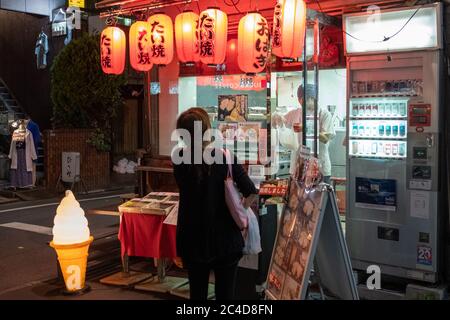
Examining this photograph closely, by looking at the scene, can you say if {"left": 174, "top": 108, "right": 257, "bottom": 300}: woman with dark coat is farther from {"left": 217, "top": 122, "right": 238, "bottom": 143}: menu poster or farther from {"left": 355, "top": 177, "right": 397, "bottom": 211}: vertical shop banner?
{"left": 217, "top": 122, "right": 238, "bottom": 143}: menu poster

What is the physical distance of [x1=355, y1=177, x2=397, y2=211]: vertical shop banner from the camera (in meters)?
6.81

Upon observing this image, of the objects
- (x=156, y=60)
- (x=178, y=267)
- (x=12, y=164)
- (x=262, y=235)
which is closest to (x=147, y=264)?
(x=178, y=267)

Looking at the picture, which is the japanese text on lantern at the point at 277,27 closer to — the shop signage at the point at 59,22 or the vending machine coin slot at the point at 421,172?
the vending machine coin slot at the point at 421,172

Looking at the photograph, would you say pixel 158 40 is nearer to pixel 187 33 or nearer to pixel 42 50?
pixel 187 33

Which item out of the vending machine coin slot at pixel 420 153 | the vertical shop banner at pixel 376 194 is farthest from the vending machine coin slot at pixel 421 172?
the vertical shop banner at pixel 376 194

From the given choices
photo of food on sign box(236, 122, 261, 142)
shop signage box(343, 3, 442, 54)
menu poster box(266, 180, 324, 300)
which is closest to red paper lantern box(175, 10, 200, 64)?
photo of food on sign box(236, 122, 261, 142)

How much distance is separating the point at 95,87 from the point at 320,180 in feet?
44.9

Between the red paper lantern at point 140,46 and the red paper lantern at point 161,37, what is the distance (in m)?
0.11

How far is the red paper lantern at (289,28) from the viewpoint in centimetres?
685

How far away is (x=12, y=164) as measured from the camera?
1630cm

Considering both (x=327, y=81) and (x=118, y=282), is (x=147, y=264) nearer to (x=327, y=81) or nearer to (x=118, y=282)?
(x=118, y=282)

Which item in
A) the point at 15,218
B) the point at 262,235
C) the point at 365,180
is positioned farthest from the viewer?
the point at 15,218

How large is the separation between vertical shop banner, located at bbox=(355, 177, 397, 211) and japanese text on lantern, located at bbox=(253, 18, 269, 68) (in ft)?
7.50

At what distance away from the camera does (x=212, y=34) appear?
7871 millimetres
